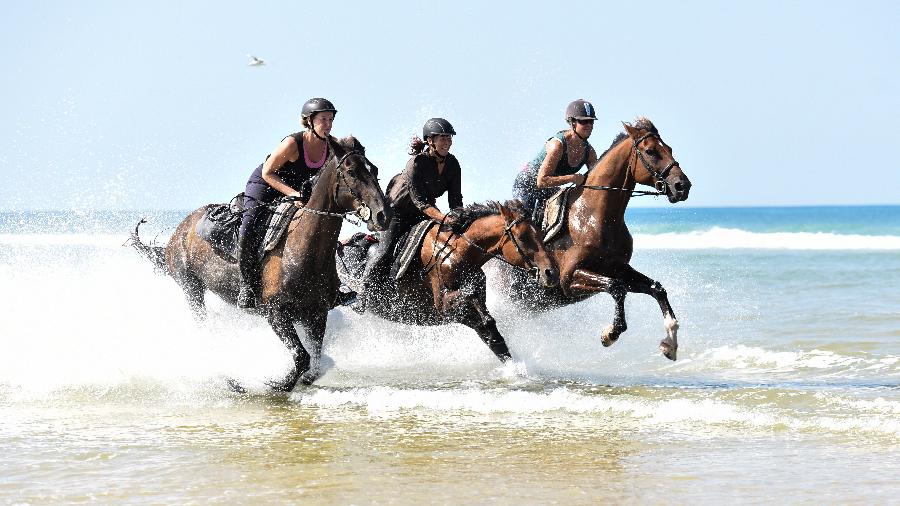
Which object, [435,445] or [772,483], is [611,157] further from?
[772,483]

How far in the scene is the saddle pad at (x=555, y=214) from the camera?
11.1 metres

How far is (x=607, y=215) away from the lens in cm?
1088

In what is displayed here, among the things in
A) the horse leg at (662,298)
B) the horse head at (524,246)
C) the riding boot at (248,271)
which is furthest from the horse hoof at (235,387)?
the horse leg at (662,298)

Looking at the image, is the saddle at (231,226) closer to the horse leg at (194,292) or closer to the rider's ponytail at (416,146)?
the horse leg at (194,292)

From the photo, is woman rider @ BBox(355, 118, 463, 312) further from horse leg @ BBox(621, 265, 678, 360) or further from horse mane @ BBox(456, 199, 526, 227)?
horse leg @ BBox(621, 265, 678, 360)

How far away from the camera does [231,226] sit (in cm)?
1053

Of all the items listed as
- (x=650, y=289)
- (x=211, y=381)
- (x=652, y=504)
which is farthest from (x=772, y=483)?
(x=211, y=381)

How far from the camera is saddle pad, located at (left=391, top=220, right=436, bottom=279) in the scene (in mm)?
10938

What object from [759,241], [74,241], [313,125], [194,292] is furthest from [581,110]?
[759,241]

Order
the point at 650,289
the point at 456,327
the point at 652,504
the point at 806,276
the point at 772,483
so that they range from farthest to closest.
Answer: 1. the point at 806,276
2. the point at 456,327
3. the point at 650,289
4. the point at 772,483
5. the point at 652,504

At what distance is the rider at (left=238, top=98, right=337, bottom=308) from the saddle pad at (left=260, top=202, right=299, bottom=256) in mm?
142

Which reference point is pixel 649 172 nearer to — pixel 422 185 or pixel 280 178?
pixel 422 185

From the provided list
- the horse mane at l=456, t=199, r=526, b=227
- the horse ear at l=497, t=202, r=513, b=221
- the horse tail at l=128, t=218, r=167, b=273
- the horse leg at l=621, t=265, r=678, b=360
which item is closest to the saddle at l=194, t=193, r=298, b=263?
the horse tail at l=128, t=218, r=167, b=273

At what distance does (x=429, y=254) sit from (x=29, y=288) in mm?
6517
